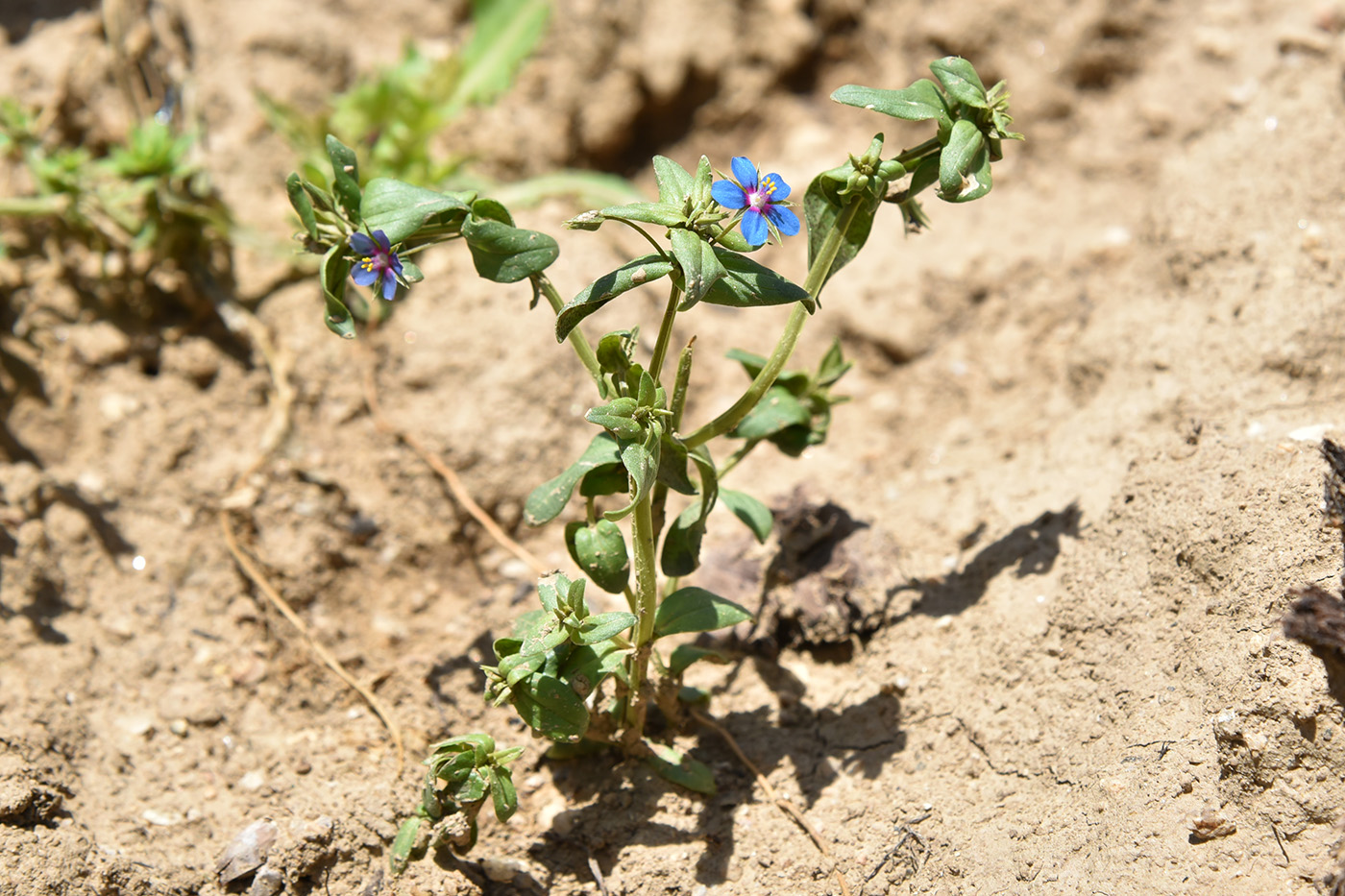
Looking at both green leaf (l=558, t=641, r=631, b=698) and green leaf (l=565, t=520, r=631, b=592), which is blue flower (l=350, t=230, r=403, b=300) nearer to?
green leaf (l=565, t=520, r=631, b=592)

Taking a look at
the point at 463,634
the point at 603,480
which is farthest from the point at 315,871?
the point at 603,480

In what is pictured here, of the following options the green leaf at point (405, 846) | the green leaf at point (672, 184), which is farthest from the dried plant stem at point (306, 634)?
the green leaf at point (672, 184)

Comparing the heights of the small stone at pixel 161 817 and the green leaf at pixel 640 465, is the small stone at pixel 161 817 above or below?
below

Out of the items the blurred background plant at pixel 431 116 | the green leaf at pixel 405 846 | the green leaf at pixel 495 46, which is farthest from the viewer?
the green leaf at pixel 495 46

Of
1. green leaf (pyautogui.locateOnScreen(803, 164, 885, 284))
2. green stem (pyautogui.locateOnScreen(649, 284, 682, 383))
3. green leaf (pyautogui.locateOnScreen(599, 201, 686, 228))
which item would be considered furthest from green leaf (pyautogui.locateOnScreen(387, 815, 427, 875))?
green leaf (pyautogui.locateOnScreen(803, 164, 885, 284))

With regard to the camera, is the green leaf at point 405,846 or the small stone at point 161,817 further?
the small stone at point 161,817

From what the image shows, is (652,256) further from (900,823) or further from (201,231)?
(201,231)

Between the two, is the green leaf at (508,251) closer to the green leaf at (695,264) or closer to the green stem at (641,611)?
the green leaf at (695,264)
